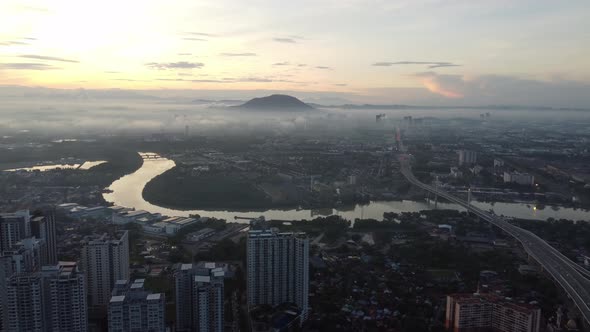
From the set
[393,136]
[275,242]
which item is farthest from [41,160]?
[393,136]

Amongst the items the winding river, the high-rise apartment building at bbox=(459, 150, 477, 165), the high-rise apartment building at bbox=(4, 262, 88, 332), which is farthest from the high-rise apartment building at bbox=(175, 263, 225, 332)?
the high-rise apartment building at bbox=(459, 150, 477, 165)

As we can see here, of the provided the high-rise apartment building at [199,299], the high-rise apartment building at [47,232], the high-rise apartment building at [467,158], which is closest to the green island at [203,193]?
the high-rise apartment building at [47,232]

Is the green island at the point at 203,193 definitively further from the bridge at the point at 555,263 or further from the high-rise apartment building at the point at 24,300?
the high-rise apartment building at the point at 24,300

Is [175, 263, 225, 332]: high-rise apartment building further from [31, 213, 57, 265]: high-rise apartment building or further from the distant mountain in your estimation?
the distant mountain

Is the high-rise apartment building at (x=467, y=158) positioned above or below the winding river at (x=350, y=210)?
above

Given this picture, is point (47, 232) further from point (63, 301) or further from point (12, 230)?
point (63, 301)

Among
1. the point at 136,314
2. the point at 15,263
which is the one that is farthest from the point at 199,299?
the point at 15,263

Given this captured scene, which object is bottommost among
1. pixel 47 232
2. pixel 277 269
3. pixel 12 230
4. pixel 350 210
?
pixel 350 210
